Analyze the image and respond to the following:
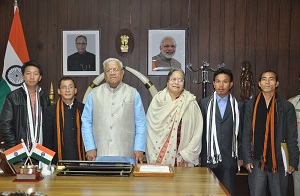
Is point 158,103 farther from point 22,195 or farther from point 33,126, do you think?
point 22,195

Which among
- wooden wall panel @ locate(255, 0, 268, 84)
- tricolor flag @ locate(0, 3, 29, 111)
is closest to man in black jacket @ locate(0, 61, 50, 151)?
tricolor flag @ locate(0, 3, 29, 111)

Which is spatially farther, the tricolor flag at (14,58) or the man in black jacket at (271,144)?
the tricolor flag at (14,58)

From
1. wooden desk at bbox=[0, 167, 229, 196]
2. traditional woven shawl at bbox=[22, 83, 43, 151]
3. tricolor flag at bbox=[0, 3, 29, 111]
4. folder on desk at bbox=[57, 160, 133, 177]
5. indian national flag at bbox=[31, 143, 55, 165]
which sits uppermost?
tricolor flag at bbox=[0, 3, 29, 111]

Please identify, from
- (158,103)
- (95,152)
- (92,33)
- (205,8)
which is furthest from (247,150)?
(92,33)

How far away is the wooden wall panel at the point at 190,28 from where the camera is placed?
4923 mm

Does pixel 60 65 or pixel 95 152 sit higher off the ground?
pixel 60 65

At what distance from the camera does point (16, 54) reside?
466 centimetres

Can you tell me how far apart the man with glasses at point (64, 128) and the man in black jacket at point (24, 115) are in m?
0.11

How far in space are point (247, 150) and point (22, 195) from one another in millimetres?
2111

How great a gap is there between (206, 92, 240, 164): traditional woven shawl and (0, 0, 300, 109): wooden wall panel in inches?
66.4

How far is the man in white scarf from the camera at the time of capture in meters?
3.22

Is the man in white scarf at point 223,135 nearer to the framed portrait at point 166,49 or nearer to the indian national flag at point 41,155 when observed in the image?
the indian national flag at point 41,155

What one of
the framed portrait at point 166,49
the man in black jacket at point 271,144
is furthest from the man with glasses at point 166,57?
the man in black jacket at point 271,144

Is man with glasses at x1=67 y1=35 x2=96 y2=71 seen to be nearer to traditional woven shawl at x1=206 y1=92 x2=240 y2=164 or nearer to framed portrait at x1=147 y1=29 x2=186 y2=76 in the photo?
framed portrait at x1=147 y1=29 x2=186 y2=76
